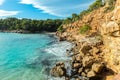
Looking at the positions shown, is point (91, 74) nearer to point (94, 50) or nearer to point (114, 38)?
point (114, 38)

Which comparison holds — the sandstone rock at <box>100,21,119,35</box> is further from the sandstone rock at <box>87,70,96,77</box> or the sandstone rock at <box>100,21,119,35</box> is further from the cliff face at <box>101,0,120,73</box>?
the sandstone rock at <box>87,70,96,77</box>

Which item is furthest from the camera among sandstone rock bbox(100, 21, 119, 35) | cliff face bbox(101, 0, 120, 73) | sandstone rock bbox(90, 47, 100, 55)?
sandstone rock bbox(90, 47, 100, 55)

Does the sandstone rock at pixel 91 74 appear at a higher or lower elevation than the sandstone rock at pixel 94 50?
lower

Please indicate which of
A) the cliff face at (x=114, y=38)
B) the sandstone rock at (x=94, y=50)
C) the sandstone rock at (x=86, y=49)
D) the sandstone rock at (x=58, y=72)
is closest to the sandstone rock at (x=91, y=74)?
the cliff face at (x=114, y=38)

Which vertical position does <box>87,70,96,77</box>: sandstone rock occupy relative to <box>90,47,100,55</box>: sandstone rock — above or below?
below

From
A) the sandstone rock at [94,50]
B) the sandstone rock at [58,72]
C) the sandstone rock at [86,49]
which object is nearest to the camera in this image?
the sandstone rock at [58,72]

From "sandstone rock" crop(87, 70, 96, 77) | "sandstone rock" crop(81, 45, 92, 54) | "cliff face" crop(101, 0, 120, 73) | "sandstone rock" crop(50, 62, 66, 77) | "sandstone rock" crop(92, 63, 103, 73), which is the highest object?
"cliff face" crop(101, 0, 120, 73)

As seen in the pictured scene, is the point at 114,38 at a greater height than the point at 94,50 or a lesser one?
greater

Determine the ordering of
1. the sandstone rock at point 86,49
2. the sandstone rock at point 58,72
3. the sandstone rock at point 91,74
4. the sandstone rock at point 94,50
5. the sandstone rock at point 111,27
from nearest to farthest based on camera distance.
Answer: the sandstone rock at point 111,27, the sandstone rock at point 91,74, the sandstone rock at point 58,72, the sandstone rock at point 94,50, the sandstone rock at point 86,49

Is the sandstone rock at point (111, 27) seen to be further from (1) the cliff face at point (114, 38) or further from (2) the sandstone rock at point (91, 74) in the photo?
(2) the sandstone rock at point (91, 74)

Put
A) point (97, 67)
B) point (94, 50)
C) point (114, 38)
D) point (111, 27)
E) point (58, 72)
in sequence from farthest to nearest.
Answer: point (94, 50) → point (58, 72) → point (97, 67) → point (114, 38) → point (111, 27)

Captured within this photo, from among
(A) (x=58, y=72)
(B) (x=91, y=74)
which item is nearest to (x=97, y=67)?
(B) (x=91, y=74)

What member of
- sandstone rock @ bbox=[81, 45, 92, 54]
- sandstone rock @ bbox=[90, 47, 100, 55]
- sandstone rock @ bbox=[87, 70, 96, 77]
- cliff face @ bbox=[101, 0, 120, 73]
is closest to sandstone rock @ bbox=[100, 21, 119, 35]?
cliff face @ bbox=[101, 0, 120, 73]

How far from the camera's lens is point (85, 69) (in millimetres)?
30188
